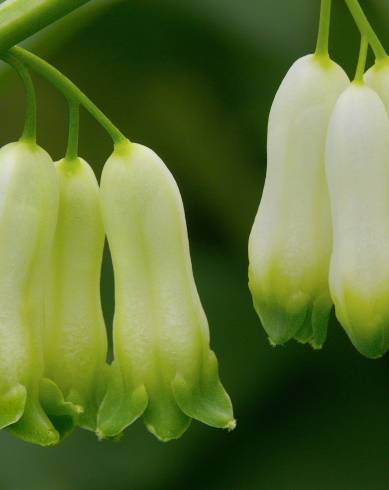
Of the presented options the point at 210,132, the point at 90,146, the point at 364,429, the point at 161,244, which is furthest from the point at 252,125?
the point at 161,244

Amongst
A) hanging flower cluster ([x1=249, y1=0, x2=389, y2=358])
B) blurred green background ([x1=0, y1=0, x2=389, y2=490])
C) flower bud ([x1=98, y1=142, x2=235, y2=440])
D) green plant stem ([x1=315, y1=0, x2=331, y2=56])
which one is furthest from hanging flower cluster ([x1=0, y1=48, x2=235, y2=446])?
blurred green background ([x1=0, y1=0, x2=389, y2=490])

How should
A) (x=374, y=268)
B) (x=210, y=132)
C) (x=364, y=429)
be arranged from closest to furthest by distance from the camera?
(x=374, y=268)
(x=364, y=429)
(x=210, y=132)

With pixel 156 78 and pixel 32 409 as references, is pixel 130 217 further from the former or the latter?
pixel 156 78

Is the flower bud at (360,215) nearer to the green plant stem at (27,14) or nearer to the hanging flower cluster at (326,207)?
the hanging flower cluster at (326,207)

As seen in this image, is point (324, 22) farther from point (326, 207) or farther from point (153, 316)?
point (153, 316)

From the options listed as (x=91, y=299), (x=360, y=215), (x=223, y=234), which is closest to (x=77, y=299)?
(x=91, y=299)

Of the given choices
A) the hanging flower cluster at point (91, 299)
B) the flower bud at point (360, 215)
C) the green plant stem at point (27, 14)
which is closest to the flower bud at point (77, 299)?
the hanging flower cluster at point (91, 299)
